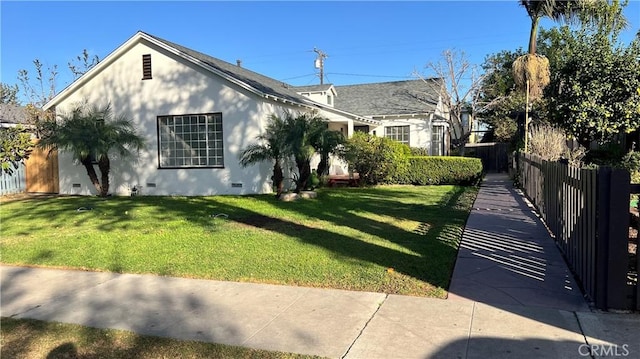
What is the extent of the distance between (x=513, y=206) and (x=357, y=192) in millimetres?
5521

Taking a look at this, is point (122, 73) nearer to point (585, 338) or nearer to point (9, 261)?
point (9, 261)

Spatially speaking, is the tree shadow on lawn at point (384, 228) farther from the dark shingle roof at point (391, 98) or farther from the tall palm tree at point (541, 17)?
the dark shingle roof at point (391, 98)

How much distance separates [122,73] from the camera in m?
17.2

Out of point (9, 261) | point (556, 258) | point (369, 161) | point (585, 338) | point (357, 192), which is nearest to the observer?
point (585, 338)

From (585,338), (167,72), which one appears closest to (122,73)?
(167,72)

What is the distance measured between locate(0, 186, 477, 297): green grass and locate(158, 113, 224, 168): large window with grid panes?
3.57 meters

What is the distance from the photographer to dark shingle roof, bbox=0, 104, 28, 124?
21.6 metres

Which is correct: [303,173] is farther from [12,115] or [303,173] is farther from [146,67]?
[12,115]

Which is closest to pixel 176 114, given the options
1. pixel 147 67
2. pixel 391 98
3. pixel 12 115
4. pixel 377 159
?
pixel 147 67

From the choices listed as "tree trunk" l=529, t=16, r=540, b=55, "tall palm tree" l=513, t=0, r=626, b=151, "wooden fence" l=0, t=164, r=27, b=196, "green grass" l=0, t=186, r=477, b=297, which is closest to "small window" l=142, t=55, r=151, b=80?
"green grass" l=0, t=186, r=477, b=297

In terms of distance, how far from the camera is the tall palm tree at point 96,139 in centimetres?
1482

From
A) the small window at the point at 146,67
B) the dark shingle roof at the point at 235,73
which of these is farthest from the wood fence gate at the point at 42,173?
the dark shingle roof at the point at 235,73

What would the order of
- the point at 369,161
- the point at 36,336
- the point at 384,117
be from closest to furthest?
the point at 36,336 → the point at 369,161 → the point at 384,117

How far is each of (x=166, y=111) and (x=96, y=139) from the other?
2595mm
